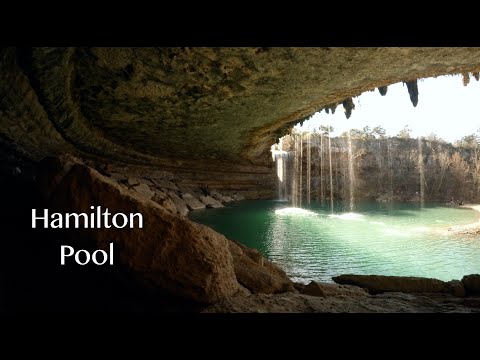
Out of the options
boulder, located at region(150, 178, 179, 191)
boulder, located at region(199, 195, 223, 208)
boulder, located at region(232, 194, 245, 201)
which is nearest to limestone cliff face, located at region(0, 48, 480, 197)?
boulder, located at region(150, 178, 179, 191)

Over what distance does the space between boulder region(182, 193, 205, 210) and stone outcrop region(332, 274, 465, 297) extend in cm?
1227

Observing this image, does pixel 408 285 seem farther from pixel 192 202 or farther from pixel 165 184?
pixel 165 184

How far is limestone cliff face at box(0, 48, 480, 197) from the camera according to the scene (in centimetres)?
588

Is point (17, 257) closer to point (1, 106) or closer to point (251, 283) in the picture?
point (251, 283)

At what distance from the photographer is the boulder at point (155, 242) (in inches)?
103

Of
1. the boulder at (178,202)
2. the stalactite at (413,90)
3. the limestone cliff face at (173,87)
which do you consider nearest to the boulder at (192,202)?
the boulder at (178,202)

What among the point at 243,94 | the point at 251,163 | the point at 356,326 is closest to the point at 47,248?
the point at 356,326

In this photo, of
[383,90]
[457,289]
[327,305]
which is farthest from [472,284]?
[383,90]

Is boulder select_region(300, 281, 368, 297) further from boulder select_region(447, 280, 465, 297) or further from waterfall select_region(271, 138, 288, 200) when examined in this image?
waterfall select_region(271, 138, 288, 200)

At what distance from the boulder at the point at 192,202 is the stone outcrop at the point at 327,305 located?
1347cm

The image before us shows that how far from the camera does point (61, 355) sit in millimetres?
1571

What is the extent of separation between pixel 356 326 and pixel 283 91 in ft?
25.4

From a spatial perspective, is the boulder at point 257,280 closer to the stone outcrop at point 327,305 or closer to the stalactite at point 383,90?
the stone outcrop at point 327,305
